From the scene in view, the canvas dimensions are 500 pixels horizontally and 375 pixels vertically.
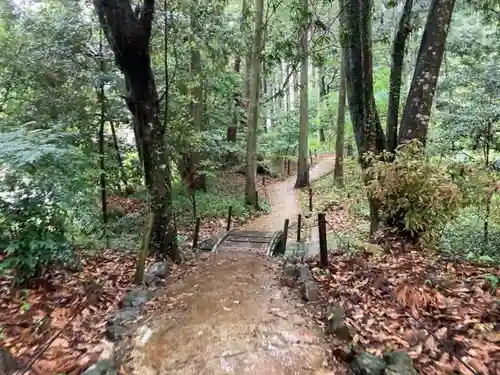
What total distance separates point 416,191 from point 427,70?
2.17m

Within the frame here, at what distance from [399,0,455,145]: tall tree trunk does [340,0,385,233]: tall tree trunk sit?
29.3 inches

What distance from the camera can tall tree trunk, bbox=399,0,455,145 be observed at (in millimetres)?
6586

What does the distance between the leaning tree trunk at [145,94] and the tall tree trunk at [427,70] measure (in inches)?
171

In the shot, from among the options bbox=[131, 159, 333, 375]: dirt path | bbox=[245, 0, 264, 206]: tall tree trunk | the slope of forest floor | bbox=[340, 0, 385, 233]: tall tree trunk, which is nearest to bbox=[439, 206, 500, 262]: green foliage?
bbox=[340, 0, 385, 233]: tall tree trunk

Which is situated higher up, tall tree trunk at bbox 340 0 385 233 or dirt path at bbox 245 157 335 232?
tall tree trunk at bbox 340 0 385 233

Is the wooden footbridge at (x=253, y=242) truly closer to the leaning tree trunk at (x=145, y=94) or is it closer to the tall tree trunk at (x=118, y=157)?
the leaning tree trunk at (x=145, y=94)

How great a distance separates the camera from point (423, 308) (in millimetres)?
4340

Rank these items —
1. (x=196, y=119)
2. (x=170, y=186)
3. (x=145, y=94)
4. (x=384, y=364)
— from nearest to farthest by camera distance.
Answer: (x=384, y=364)
(x=145, y=94)
(x=170, y=186)
(x=196, y=119)

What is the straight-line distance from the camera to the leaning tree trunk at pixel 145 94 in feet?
19.7

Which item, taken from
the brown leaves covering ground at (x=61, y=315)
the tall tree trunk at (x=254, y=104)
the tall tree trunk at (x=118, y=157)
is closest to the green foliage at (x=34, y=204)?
the brown leaves covering ground at (x=61, y=315)

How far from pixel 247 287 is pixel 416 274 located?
243 cm

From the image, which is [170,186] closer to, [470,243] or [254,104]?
[470,243]

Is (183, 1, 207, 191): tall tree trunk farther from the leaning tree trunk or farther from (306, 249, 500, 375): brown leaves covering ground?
(306, 249, 500, 375): brown leaves covering ground

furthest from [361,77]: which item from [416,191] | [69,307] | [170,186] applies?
[69,307]
